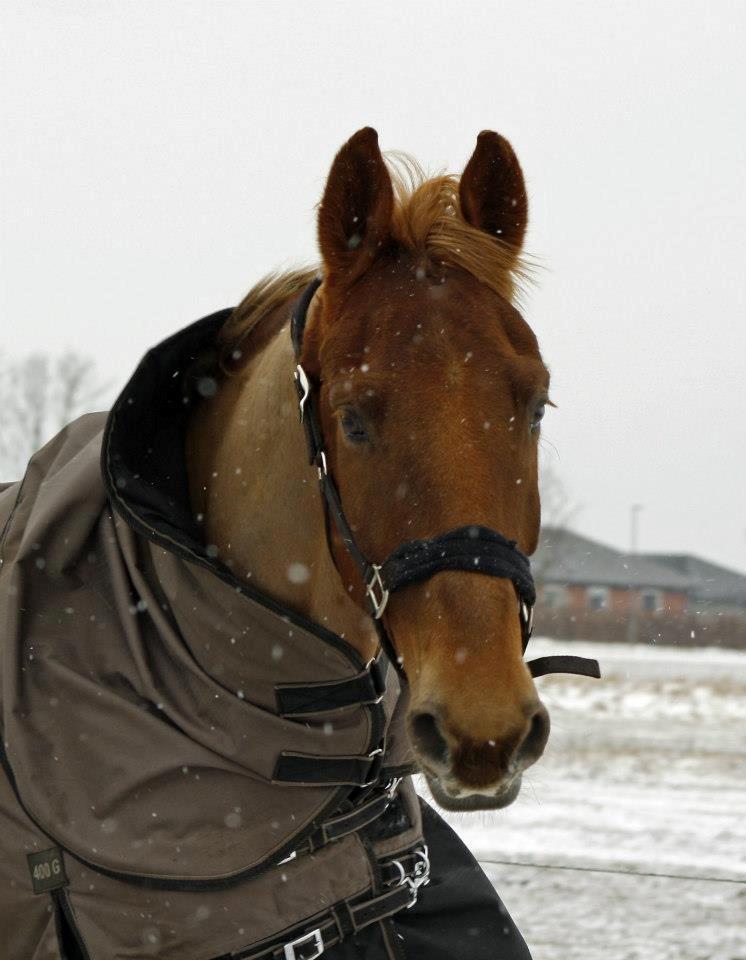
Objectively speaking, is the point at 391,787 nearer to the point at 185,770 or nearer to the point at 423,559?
the point at 185,770

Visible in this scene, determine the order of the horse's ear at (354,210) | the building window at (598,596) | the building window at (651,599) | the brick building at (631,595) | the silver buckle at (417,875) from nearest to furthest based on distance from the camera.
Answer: the horse's ear at (354,210)
the silver buckle at (417,875)
the brick building at (631,595)
the building window at (598,596)
the building window at (651,599)

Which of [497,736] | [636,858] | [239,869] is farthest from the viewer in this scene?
[636,858]

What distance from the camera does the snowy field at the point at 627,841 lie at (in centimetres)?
434

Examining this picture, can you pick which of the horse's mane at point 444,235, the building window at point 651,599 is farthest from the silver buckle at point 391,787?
the building window at point 651,599

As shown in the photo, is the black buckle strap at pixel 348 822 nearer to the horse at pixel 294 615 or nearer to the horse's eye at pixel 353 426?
the horse at pixel 294 615

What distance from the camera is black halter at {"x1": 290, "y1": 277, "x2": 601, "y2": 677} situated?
1.89 m

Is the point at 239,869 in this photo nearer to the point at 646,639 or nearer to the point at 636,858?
the point at 636,858

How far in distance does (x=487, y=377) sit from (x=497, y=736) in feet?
1.98

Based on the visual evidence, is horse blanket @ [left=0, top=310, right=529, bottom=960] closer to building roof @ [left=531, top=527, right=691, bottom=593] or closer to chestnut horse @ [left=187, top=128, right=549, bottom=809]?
chestnut horse @ [left=187, top=128, right=549, bottom=809]

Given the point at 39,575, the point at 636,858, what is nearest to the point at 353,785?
the point at 39,575

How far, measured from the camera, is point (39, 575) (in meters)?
2.47

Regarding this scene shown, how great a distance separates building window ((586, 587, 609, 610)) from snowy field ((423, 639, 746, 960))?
1519 inches

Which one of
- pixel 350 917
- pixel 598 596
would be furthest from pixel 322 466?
pixel 598 596

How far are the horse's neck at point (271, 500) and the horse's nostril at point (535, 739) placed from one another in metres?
0.55
